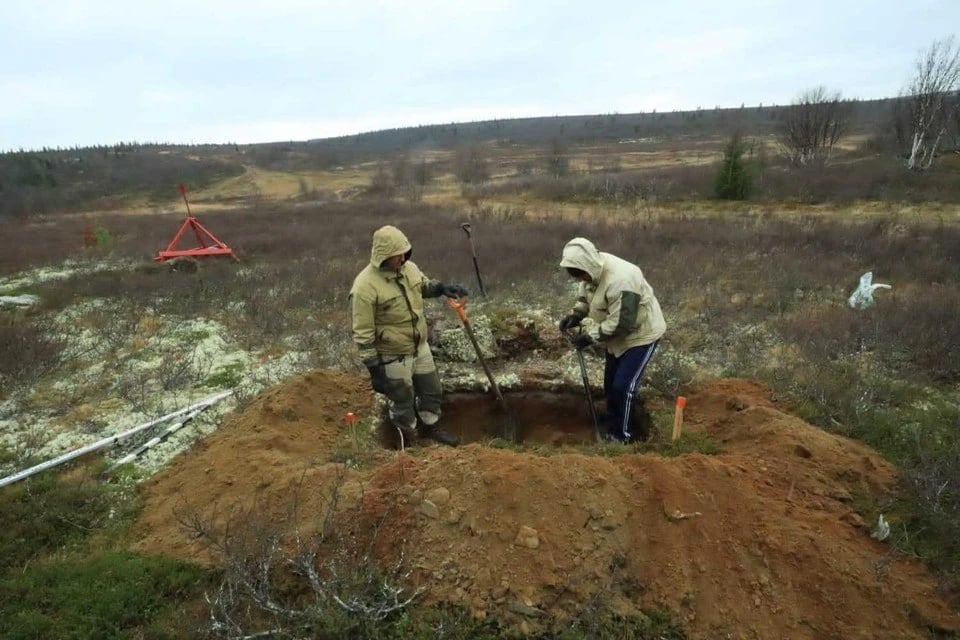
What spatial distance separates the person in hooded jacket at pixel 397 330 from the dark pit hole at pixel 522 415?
0.67 metres

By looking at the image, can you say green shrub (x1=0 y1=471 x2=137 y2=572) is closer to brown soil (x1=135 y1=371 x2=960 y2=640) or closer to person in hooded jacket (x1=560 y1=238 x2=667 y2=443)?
brown soil (x1=135 y1=371 x2=960 y2=640)

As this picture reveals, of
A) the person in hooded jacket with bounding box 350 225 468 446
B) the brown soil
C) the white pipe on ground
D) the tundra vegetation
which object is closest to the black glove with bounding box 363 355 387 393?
the person in hooded jacket with bounding box 350 225 468 446

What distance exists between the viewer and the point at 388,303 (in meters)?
4.16

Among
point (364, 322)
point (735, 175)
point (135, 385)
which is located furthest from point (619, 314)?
point (735, 175)

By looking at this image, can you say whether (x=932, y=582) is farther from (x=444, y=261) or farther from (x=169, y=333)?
(x=444, y=261)

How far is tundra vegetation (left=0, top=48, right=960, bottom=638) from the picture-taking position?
291 centimetres

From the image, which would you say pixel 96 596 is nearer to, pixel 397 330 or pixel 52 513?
pixel 52 513

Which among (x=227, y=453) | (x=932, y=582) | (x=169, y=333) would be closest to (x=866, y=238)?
(x=932, y=582)

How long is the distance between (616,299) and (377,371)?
202 centimetres

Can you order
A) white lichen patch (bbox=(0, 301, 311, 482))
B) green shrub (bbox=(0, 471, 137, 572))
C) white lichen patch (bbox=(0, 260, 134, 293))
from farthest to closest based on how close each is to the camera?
white lichen patch (bbox=(0, 260, 134, 293)), white lichen patch (bbox=(0, 301, 311, 482)), green shrub (bbox=(0, 471, 137, 572))

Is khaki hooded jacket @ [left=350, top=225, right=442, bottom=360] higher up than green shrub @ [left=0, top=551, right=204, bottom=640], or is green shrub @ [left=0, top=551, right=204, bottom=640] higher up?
khaki hooded jacket @ [left=350, top=225, right=442, bottom=360]

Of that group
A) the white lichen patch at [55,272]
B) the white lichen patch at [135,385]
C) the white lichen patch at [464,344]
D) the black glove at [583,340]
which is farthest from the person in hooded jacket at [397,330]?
the white lichen patch at [55,272]

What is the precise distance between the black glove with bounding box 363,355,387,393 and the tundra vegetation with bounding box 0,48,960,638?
145 cm

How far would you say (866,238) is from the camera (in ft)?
38.0
